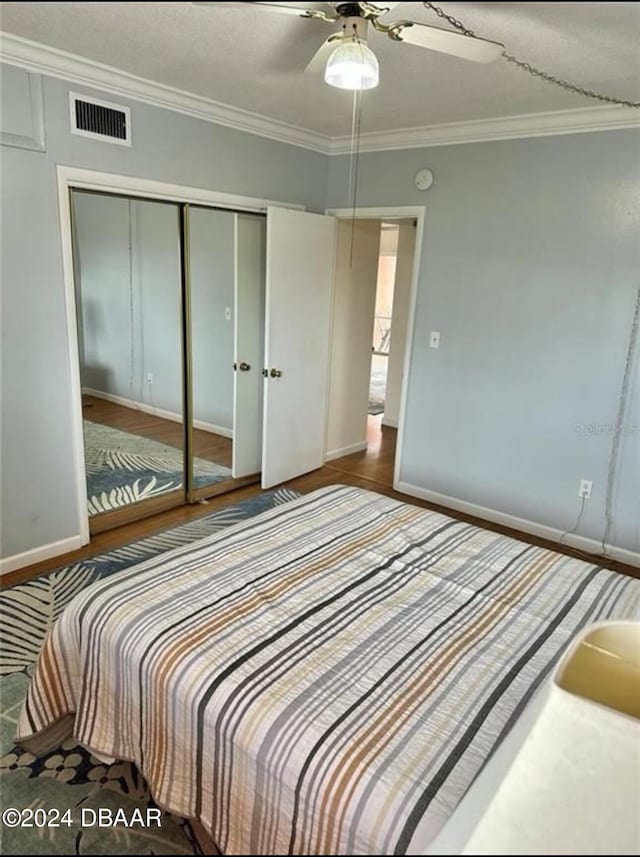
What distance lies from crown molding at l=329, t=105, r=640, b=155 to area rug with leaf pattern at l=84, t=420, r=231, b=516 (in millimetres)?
2473

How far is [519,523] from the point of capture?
11.3 feet

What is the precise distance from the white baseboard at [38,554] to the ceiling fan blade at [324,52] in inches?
99.3

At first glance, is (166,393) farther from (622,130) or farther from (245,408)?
(622,130)

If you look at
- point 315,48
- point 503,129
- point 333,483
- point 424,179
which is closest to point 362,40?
point 315,48

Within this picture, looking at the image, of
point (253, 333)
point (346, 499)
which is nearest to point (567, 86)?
point (346, 499)

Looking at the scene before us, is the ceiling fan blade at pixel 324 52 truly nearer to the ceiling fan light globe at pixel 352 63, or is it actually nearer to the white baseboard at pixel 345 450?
the ceiling fan light globe at pixel 352 63

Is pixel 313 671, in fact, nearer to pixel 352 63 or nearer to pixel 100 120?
pixel 352 63

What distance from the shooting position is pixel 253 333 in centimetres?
386

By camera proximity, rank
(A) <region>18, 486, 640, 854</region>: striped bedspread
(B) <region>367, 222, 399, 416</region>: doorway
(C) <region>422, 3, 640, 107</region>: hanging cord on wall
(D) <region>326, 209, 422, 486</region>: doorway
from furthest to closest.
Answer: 1. (B) <region>367, 222, 399, 416</region>: doorway
2. (D) <region>326, 209, 422, 486</region>: doorway
3. (C) <region>422, 3, 640, 107</region>: hanging cord on wall
4. (A) <region>18, 486, 640, 854</region>: striped bedspread

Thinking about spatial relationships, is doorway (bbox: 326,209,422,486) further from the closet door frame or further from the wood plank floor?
the closet door frame

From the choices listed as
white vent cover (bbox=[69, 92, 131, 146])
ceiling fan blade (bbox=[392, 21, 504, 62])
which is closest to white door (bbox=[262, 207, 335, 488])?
white vent cover (bbox=[69, 92, 131, 146])

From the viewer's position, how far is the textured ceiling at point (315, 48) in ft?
6.12

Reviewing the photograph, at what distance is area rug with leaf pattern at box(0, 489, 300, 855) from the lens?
1.23 meters

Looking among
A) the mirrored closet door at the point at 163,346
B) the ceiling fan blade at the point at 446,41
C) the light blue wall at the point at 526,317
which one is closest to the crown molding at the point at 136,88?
the mirrored closet door at the point at 163,346
